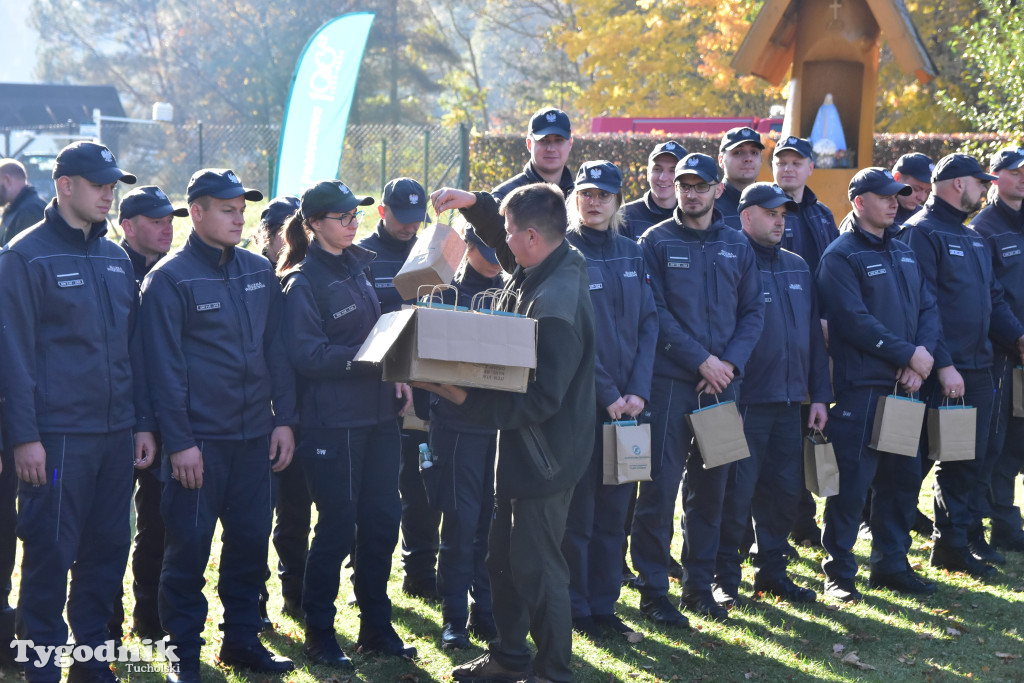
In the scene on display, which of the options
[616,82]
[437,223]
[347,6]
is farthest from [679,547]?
[347,6]

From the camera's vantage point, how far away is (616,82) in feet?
78.3

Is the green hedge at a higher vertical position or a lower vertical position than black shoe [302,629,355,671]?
higher

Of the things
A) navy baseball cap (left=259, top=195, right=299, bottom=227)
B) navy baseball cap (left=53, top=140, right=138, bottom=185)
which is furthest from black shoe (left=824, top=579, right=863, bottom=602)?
navy baseball cap (left=53, top=140, right=138, bottom=185)

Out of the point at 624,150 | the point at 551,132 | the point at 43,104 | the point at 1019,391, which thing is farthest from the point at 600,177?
the point at 43,104

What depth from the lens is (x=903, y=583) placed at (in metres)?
6.70

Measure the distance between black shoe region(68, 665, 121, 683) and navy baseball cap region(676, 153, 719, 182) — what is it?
3983 millimetres

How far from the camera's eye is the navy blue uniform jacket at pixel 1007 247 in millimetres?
7387

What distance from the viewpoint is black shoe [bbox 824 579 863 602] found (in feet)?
21.3

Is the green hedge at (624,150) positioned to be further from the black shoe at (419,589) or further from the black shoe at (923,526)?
the black shoe at (419,589)

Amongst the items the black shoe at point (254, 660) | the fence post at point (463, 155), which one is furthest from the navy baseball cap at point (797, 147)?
the fence post at point (463, 155)

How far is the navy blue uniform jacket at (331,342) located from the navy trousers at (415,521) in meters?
1.11

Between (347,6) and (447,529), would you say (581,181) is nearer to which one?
(447,529)

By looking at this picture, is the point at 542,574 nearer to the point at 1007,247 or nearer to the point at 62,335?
the point at 62,335

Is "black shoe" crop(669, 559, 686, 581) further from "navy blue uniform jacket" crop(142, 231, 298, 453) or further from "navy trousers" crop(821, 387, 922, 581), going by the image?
"navy blue uniform jacket" crop(142, 231, 298, 453)
